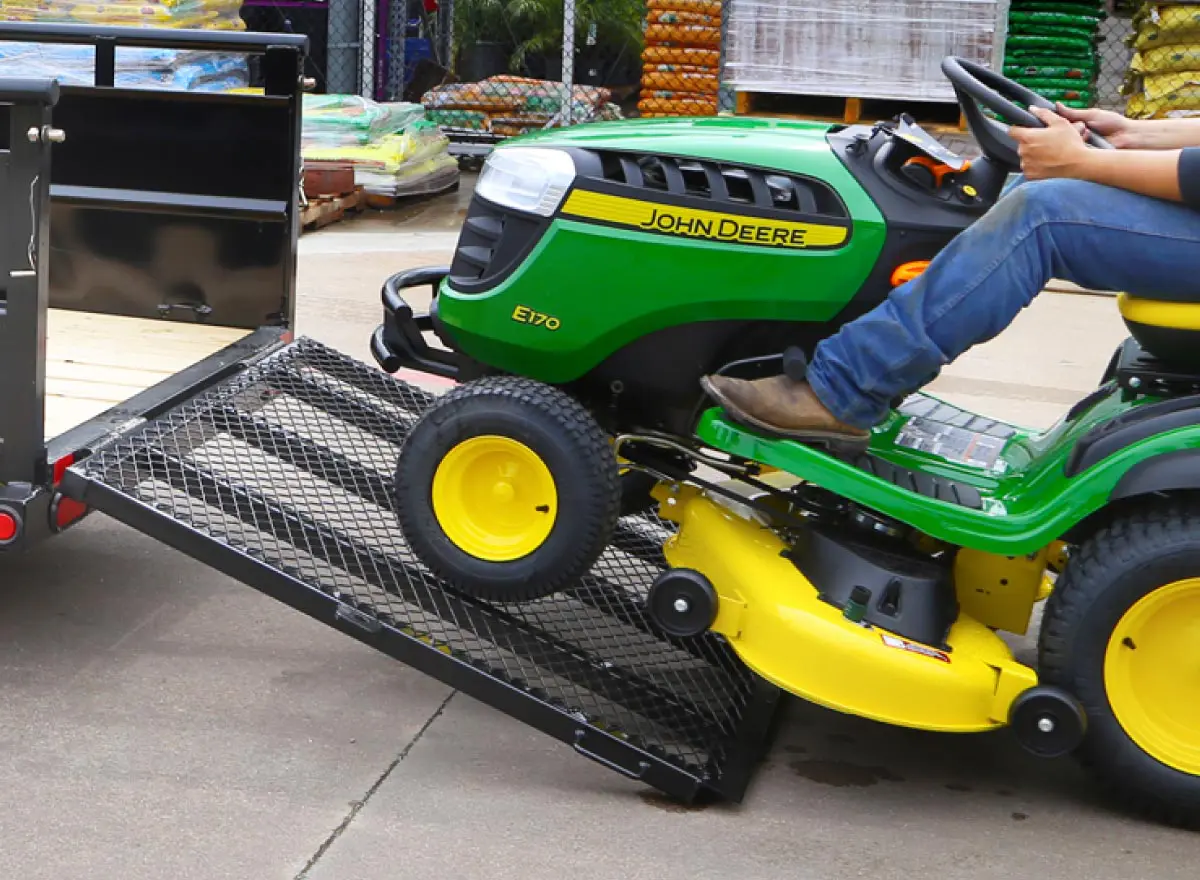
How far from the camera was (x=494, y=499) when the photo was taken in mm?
3268

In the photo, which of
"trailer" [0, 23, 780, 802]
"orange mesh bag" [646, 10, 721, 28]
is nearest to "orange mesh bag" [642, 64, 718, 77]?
"orange mesh bag" [646, 10, 721, 28]

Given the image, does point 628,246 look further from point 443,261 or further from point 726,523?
point 443,261

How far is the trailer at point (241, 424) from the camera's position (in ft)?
10.6

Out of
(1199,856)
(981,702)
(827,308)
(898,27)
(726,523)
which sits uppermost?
(898,27)

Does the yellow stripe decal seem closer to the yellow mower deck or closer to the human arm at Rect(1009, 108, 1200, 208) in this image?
the human arm at Rect(1009, 108, 1200, 208)

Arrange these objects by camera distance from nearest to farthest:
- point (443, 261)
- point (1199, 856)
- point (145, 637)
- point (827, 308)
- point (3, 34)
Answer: point (1199, 856) → point (827, 308) → point (145, 637) → point (3, 34) → point (443, 261)

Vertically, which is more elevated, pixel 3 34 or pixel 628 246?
pixel 3 34

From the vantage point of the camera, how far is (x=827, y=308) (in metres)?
3.16

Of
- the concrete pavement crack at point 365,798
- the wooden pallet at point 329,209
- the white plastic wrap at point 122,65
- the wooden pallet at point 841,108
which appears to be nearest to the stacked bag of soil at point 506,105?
the wooden pallet at point 329,209

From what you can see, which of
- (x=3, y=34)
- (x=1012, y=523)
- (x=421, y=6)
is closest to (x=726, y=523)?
(x=1012, y=523)

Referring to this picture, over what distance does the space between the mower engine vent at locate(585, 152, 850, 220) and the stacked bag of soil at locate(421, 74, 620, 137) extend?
8844mm

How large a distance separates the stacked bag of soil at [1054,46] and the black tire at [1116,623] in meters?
7.46

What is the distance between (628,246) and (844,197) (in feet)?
1.44

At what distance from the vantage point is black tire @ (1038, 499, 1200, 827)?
2.92m
